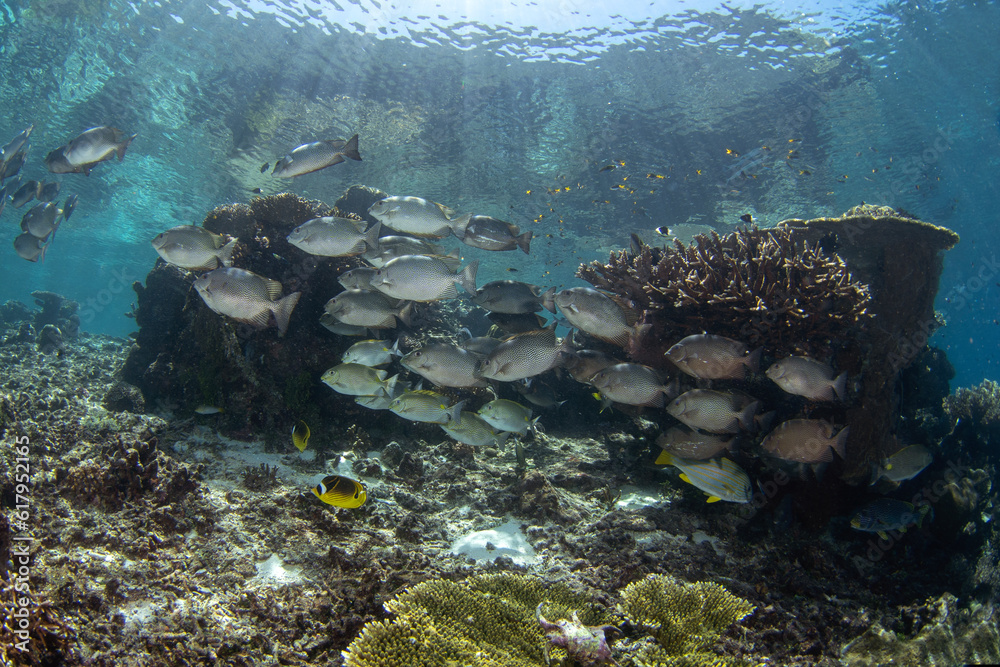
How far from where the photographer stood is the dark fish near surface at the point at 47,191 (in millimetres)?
9383

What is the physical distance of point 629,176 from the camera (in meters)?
20.3

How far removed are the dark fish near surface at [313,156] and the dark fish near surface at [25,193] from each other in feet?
27.3

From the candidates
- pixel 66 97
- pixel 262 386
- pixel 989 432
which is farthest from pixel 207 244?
pixel 66 97

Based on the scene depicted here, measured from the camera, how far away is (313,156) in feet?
17.7

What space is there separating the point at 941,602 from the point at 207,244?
23.9 feet

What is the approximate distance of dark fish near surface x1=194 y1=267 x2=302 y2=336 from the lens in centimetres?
397

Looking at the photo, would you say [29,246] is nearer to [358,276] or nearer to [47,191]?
[47,191]

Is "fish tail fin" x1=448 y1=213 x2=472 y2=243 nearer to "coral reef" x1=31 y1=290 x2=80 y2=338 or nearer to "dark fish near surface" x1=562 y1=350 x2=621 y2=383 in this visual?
"dark fish near surface" x1=562 y1=350 x2=621 y2=383

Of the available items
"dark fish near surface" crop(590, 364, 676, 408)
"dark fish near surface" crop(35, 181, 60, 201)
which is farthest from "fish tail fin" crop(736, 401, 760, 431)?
"dark fish near surface" crop(35, 181, 60, 201)

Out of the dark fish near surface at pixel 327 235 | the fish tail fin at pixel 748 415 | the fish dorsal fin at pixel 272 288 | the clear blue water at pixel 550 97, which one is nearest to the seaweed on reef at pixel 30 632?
the fish dorsal fin at pixel 272 288

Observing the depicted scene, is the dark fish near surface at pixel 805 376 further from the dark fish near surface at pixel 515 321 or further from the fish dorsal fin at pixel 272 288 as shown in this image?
the fish dorsal fin at pixel 272 288

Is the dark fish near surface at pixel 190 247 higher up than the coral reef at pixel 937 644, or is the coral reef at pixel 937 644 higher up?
the dark fish near surface at pixel 190 247

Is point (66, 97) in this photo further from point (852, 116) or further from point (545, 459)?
point (852, 116)

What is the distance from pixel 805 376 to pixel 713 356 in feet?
2.86
